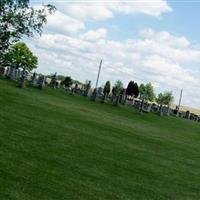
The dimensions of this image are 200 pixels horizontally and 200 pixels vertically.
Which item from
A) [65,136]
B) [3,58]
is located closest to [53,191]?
[3,58]

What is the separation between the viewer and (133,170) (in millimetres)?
13031

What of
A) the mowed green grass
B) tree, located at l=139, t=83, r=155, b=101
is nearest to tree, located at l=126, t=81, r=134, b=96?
tree, located at l=139, t=83, r=155, b=101

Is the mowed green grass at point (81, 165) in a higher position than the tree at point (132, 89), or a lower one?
lower

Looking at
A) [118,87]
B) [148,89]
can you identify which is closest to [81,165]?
[118,87]

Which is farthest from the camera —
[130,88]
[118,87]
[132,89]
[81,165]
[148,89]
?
[148,89]

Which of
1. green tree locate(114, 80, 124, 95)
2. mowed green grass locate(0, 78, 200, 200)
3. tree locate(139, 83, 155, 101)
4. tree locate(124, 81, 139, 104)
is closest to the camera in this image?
mowed green grass locate(0, 78, 200, 200)

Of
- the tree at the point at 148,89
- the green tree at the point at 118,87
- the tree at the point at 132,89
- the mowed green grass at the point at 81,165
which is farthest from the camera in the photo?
the tree at the point at 148,89

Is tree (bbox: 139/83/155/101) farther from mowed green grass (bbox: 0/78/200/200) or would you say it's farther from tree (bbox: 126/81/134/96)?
mowed green grass (bbox: 0/78/200/200)

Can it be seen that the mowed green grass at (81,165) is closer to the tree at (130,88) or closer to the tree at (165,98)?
the tree at (130,88)

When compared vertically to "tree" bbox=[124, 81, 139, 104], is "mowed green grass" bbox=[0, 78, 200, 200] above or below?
below

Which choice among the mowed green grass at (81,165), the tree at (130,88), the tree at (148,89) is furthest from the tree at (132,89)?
the mowed green grass at (81,165)

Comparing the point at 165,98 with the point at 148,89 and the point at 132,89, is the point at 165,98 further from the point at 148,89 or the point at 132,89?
the point at 132,89

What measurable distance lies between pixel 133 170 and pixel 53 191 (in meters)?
4.39

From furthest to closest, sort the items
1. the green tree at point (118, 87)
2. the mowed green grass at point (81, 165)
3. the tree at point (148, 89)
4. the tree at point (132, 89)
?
the tree at point (148, 89) < the tree at point (132, 89) < the green tree at point (118, 87) < the mowed green grass at point (81, 165)
